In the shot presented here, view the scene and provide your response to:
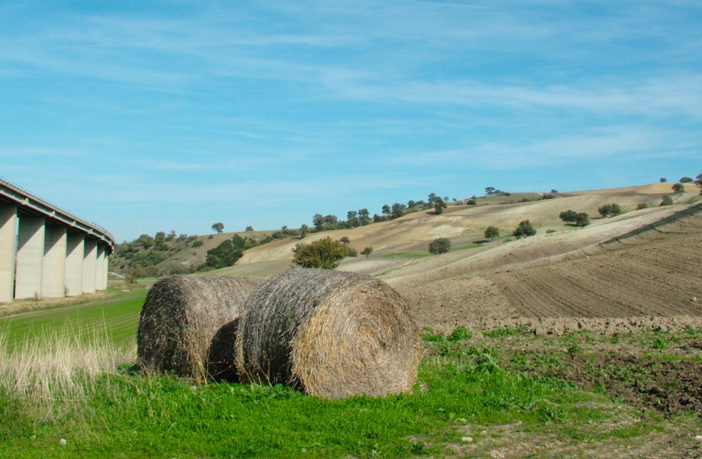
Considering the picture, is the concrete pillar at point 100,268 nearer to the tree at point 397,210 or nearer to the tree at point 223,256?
the tree at point 223,256

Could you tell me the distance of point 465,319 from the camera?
77.8 ft

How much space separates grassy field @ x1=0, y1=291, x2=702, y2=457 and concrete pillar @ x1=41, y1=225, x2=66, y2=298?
50034 mm

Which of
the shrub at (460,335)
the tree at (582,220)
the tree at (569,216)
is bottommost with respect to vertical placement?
the shrub at (460,335)

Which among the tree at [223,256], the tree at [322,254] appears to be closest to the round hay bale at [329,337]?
the tree at [322,254]

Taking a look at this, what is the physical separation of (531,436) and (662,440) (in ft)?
4.71

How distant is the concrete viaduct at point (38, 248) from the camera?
45281 millimetres

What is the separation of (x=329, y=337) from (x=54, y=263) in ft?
183

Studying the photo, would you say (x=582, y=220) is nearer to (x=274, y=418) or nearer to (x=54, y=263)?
(x=54, y=263)

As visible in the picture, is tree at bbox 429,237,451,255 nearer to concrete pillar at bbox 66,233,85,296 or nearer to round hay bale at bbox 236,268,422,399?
concrete pillar at bbox 66,233,85,296

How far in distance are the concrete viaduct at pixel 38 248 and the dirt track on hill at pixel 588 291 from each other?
26.8m

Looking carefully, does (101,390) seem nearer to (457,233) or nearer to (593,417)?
(593,417)

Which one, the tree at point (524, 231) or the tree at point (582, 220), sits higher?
the tree at point (582, 220)

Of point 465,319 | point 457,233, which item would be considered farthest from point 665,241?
point 457,233

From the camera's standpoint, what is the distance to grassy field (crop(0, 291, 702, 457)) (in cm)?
738
